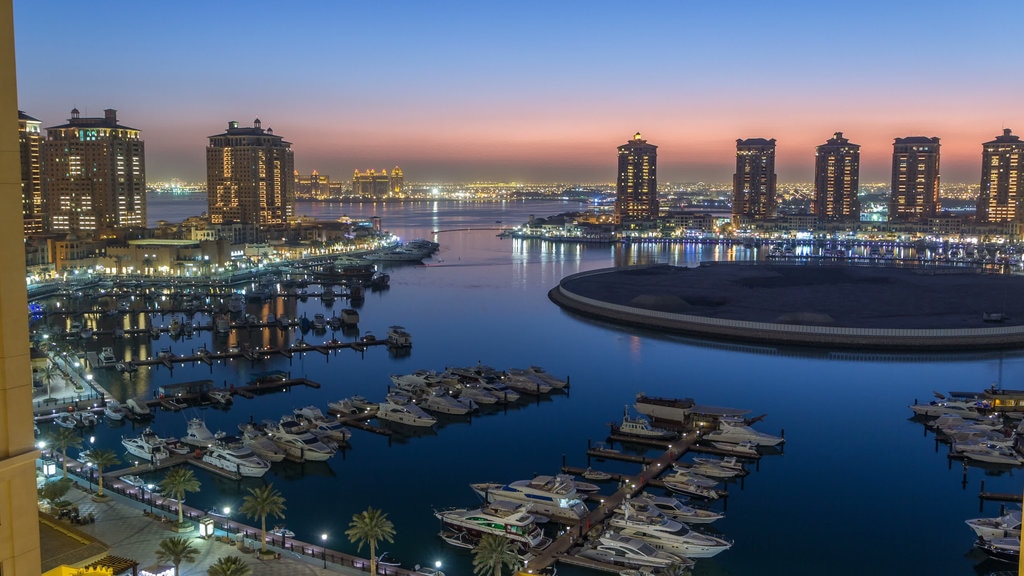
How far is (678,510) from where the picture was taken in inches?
439

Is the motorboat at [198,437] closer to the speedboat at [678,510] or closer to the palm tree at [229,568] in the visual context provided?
the palm tree at [229,568]

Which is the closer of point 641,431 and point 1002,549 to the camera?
point 1002,549

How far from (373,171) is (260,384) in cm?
18035

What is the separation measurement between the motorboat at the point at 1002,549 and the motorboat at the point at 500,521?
5.51 m

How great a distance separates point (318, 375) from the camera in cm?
2080

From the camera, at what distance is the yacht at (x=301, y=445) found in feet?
45.5

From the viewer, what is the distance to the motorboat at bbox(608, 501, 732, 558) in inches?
398

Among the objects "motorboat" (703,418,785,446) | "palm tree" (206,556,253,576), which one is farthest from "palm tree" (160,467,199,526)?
"motorboat" (703,418,785,446)

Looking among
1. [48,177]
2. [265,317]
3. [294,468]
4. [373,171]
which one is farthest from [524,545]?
[373,171]

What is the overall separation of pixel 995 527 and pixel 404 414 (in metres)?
9.88

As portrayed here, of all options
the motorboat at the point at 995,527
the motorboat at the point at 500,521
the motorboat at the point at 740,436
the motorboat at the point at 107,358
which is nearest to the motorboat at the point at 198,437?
the motorboat at the point at 500,521

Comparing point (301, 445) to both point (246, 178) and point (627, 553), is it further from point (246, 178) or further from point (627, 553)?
point (246, 178)

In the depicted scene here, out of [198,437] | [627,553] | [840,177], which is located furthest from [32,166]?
[840,177]

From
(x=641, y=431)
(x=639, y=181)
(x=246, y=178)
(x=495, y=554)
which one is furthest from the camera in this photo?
(x=639, y=181)
